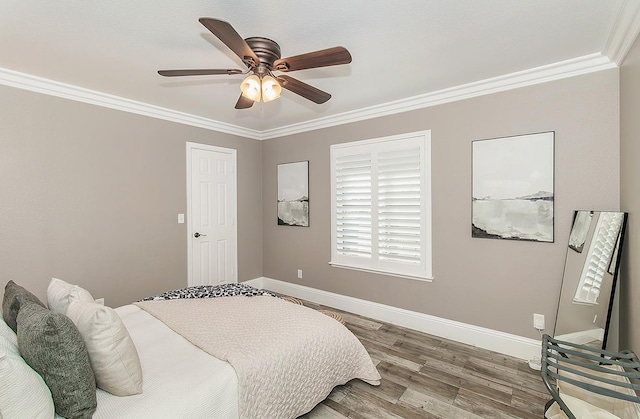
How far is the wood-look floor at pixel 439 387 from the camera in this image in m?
2.04

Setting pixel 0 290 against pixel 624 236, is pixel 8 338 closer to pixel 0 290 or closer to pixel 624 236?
pixel 0 290

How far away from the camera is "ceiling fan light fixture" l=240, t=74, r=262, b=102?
6.12 feet

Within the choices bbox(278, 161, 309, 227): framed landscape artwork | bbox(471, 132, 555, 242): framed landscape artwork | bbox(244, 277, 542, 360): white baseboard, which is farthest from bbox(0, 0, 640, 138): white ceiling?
bbox(244, 277, 542, 360): white baseboard

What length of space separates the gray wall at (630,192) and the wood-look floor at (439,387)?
782 mm

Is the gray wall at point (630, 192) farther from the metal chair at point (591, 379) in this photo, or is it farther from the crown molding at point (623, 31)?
the metal chair at point (591, 379)

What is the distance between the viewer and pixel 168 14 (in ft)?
5.93

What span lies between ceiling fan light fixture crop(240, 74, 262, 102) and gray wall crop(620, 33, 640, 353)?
2388 millimetres

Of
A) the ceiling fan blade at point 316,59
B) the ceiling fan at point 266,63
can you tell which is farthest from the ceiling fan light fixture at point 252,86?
the ceiling fan blade at point 316,59

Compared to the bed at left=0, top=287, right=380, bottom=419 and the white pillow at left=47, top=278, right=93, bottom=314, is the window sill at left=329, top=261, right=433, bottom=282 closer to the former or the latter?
the bed at left=0, top=287, right=380, bottom=419

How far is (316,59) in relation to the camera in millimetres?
1736

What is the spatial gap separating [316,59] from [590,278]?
8.20 ft

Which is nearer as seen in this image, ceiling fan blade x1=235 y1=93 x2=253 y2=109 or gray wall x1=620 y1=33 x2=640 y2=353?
gray wall x1=620 y1=33 x2=640 y2=353

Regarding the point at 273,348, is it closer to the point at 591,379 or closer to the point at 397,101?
the point at 591,379

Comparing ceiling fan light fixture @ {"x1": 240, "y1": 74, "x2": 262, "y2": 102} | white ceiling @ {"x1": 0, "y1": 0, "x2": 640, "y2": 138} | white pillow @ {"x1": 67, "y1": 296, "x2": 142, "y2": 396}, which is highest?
white ceiling @ {"x1": 0, "y1": 0, "x2": 640, "y2": 138}
